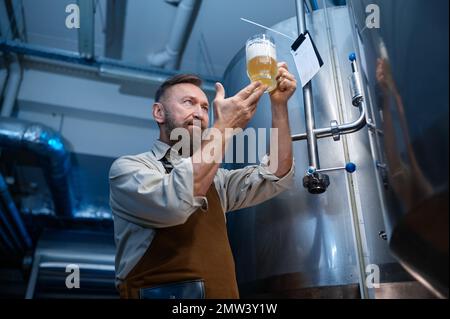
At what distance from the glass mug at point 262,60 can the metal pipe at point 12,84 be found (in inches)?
91.2

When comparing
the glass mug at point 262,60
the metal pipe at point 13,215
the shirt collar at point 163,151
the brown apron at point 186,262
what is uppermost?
the metal pipe at point 13,215

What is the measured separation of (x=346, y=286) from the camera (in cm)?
103

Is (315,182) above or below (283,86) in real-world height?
below

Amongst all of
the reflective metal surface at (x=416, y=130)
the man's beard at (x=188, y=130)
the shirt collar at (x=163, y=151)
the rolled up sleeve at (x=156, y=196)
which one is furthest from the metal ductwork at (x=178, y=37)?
the reflective metal surface at (x=416, y=130)

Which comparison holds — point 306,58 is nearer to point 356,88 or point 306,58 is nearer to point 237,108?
point 356,88

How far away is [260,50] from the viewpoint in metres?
1.12

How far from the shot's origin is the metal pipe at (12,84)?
279 cm

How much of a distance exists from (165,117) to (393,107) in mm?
866

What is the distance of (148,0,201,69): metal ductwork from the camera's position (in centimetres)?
230

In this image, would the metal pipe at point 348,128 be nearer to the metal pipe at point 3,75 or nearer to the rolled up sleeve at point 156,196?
the rolled up sleeve at point 156,196

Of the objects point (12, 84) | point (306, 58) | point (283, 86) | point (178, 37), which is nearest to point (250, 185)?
point (283, 86)

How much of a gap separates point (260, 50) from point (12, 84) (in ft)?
7.90

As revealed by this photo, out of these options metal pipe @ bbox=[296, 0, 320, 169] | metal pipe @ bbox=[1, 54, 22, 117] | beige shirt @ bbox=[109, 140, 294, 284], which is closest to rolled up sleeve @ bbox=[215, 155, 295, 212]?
beige shirt @ bbox=[109, 140, 294, 284]
